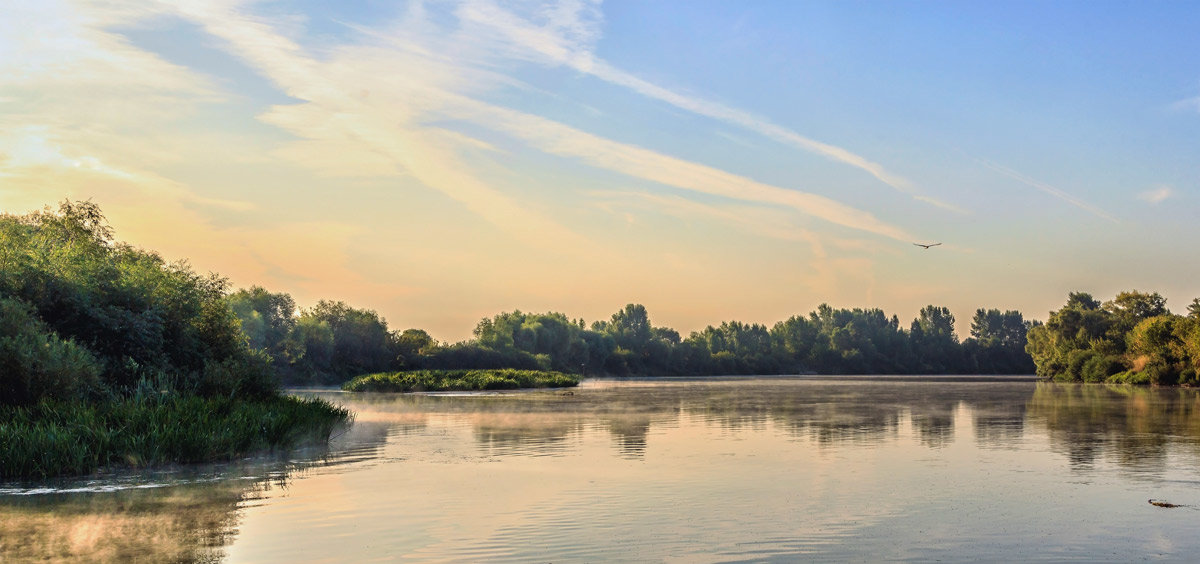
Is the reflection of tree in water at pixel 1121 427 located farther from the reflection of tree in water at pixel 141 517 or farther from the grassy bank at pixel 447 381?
the grassy bank at pixel 447 381

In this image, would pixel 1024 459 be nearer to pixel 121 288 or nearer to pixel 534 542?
pixel 534 542

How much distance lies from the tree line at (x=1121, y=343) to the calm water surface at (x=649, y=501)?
7257cm

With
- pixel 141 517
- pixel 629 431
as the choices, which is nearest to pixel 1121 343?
pixel 629 431

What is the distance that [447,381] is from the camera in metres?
97.6

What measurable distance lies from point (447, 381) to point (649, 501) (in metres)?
79.2

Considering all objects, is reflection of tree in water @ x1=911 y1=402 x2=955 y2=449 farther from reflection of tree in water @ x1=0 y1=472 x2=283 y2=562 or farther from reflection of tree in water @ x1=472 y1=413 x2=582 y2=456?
reflection of tree in water @ x1=0 y1=472 x2=283 y2=562

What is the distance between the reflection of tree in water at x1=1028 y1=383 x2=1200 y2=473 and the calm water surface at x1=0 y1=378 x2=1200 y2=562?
0.90ft

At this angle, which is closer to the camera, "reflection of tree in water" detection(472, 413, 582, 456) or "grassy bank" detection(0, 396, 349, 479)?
"grassy bank" detection(0, 396, 349, 479)

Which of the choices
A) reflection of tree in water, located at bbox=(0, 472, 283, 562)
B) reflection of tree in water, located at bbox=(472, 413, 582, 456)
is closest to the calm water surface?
reflection of tree in water, located at bbox=(0, 472, 283, 562)

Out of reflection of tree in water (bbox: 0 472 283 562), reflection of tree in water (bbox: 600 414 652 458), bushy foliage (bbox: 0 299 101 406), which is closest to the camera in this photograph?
reflection of tree in water (bbox: 0 472 283 562)

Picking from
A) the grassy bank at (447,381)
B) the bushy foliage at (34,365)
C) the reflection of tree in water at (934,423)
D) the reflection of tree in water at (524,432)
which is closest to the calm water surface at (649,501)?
the reflection of tree in water at (524,432)

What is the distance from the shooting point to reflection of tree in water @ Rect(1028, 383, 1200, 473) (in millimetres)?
29203

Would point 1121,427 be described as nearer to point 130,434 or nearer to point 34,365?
point 130,434

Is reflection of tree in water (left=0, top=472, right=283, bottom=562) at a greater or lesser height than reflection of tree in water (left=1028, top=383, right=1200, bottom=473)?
lesser
